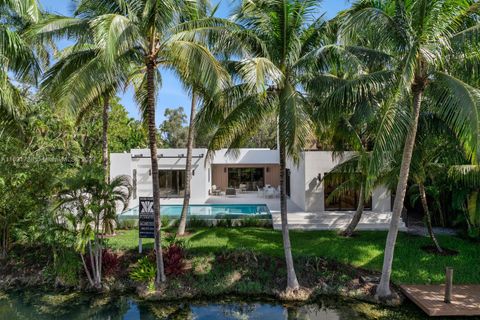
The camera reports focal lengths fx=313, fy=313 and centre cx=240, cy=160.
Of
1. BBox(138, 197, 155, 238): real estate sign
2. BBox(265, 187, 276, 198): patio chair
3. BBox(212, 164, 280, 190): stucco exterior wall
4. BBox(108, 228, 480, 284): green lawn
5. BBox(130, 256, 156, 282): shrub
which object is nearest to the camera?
BBox(130, 256, 156, 282): shrub

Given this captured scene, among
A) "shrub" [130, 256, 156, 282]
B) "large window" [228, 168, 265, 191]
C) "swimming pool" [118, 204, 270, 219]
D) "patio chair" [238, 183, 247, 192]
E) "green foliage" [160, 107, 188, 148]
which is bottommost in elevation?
"shrub" [130, 256, 156, 282]

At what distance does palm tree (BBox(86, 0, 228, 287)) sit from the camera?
22.7ft

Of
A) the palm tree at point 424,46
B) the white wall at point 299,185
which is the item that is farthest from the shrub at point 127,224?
the palm tree at point 424,46

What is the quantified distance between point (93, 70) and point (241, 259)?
7180 mm

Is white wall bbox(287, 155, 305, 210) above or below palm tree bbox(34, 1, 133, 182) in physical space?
below

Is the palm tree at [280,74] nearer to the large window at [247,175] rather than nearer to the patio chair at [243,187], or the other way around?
the patio chair at [243,187]

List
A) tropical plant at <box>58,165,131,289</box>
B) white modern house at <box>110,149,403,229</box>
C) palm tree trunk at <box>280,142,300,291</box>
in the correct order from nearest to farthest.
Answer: palm tree trunk at <box>280,142,300,291</box> → tropical plant at <box>58,165,131,289</box> → white modern house at <box>110,149,403,229</box>

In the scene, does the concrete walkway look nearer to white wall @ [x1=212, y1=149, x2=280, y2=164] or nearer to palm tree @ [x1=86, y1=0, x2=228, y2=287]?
palm tree @ [x1=86, y1=0, x2=228, y2=287]

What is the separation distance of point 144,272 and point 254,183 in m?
18.4

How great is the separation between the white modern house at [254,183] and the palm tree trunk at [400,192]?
2702 millimetres

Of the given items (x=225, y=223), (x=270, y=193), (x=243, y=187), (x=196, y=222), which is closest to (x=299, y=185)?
(x=225, y=223)

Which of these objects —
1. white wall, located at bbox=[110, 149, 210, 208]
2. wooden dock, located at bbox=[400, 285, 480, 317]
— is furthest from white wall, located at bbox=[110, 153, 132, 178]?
wooden dock, located at bbox=[400, 285, 480, 317]

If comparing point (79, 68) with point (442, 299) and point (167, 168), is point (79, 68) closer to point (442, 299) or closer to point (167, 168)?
→ point (442, 299)

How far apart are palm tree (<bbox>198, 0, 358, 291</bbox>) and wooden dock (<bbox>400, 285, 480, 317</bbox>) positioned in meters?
3.22
